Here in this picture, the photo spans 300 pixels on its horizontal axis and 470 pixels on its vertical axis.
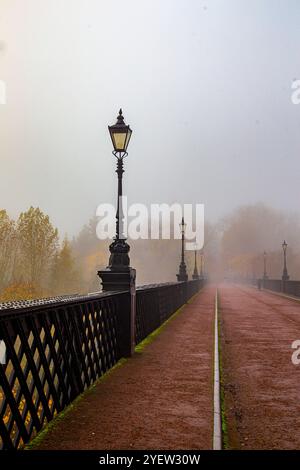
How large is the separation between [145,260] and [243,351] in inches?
3655

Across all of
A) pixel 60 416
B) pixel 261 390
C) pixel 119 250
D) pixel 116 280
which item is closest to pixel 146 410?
pixel 60 416

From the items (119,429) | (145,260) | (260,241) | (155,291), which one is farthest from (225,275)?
(119,429)

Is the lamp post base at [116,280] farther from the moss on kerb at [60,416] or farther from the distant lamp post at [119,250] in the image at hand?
the moss on kerb at [60,416]

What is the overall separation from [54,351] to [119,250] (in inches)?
188

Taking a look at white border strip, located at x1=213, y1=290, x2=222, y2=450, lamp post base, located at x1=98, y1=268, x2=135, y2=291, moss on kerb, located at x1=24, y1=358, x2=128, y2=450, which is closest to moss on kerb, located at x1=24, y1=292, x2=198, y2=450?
moss on kerb, located at x1=24, y1=358, x2=128, y2=450

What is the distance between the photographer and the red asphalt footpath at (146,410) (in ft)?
15.9

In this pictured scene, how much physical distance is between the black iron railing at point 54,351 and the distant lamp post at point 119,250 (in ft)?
1.24

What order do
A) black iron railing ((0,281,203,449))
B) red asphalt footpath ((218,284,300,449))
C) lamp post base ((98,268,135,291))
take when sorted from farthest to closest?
lamp post base ((98,268,135,291)), red asphalt footpath ((218,284,300,449)), black iron railing ((0,281,203,449))

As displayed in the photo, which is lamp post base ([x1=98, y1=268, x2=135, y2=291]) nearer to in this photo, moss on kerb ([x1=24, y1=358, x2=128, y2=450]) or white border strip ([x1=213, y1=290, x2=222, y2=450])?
moss on kerb ([x1=24, y1=358, x2=128, y2=450])

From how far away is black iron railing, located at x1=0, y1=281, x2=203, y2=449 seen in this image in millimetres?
4527

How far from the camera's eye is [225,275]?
6216 inches

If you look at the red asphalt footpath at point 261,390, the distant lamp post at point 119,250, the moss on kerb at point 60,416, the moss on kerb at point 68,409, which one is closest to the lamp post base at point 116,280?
the distant lamp post at point 119,250

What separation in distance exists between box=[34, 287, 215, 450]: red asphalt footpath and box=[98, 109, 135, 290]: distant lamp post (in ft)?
5.33

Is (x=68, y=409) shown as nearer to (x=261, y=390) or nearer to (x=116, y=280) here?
(x=261, y=390)
